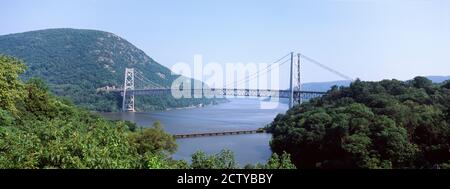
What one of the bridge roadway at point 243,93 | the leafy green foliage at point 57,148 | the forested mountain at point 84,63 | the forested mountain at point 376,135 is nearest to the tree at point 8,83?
the leafy green foliage at point 57,148

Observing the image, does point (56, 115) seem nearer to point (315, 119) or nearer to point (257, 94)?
point (315, 119)

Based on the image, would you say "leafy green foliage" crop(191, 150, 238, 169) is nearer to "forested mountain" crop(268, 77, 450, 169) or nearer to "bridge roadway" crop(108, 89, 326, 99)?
"forested mountain" crop(268, 77, 450, 169)

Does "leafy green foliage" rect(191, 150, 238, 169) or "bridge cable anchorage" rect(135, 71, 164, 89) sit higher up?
"bridge cable anchorage" rect(135, 71, 164, 89)

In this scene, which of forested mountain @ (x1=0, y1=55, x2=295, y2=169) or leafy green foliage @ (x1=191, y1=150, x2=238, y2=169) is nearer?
forested mountain @ (x1=0, y1=55, x2=295, y2=169)

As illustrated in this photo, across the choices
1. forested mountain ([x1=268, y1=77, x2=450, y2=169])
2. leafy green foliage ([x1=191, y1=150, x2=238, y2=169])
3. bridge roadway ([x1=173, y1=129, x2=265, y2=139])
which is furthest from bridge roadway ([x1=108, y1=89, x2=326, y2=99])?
leafy green foliage ([x1=191, y1=150, x2=238, y2=169])

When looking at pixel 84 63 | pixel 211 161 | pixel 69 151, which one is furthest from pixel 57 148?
pixel 84 63

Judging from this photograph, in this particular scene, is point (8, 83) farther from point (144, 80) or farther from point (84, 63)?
point (144, 80)
